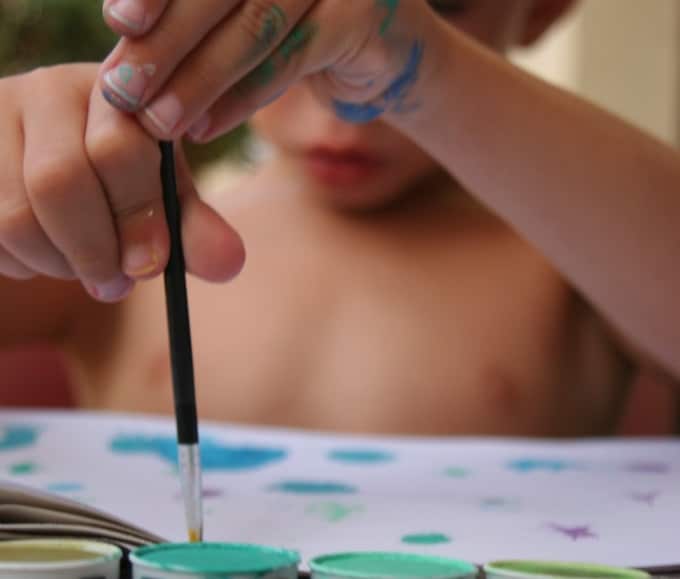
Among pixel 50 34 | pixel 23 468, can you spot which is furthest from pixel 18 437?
pixel 50 34

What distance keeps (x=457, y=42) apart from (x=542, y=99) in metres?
0.08

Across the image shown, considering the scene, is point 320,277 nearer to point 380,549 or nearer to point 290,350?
point 290,350

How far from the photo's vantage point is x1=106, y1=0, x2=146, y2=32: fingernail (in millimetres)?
362

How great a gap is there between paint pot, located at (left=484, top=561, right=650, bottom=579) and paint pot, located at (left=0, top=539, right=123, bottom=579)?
113 millimetres

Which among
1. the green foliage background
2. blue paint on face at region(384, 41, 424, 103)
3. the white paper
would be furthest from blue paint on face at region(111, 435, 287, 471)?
the green foliage background

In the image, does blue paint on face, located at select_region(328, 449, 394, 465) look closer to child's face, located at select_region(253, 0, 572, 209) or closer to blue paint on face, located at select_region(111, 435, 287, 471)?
blue paint on face, located at select_region(111, 435, 287, 471)

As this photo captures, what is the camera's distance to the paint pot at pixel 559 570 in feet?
1.00

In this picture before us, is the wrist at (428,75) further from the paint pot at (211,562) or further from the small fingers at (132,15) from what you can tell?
the paint pot at (211,562)

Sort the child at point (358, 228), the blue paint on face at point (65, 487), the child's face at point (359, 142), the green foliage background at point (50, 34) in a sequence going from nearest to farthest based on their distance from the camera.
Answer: the child at point (358, 228) < the blue paint on face at point (65, 487) < the child's face at point (359, 142) < the green foliage background at point (50, 34)

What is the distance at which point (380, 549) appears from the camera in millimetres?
373

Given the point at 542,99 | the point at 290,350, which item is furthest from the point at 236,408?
the point at 542,99

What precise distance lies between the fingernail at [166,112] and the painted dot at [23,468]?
249mm

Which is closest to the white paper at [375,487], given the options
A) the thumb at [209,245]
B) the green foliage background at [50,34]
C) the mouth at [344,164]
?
the thumb at [209,245]

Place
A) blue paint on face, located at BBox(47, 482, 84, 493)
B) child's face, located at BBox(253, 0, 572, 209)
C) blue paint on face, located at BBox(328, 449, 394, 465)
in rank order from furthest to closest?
1. child's face, located at BBox(253, 0, 572, 209)
2. blue paint on face, located at BBox(328, 449, 394, 465)
3. blue paint on face, located at BBox(47, 482, 84, 493)
